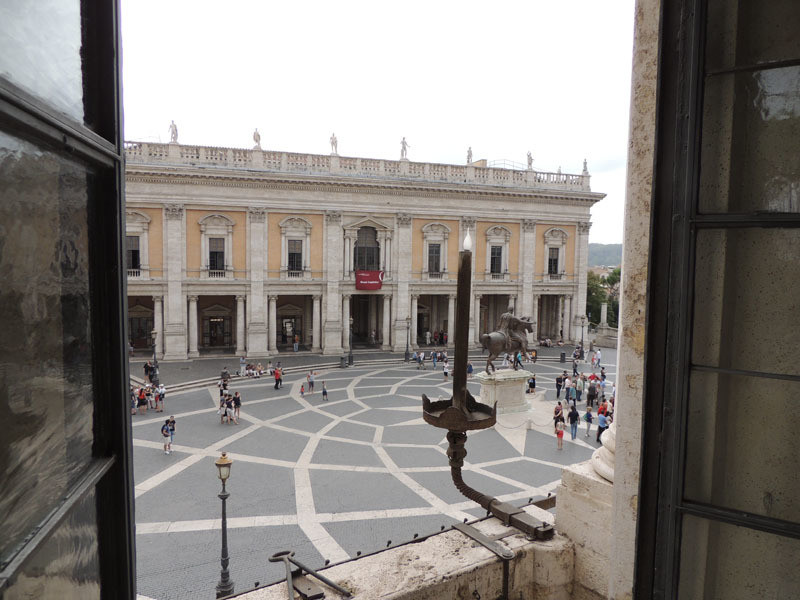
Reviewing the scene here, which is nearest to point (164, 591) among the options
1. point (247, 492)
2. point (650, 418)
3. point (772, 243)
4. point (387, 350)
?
point (247, 492)

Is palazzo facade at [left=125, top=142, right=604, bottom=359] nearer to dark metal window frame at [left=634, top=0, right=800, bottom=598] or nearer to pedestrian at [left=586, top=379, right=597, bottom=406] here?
pedestrian at [left=586, top=379, right=597, bottom=406]

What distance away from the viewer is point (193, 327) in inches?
1220

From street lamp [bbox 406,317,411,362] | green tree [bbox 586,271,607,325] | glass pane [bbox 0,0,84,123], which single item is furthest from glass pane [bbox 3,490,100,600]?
green tree [bbox 586,271,607,325]

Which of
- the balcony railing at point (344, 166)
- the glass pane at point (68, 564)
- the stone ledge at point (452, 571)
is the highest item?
the balcony railing at point (344, 166)

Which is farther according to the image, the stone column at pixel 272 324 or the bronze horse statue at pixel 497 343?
the stone column at pixel 272 324

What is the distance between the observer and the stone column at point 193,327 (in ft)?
101

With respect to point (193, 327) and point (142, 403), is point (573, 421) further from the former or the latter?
point (193, 327)

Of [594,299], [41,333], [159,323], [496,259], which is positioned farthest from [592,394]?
[594,299]

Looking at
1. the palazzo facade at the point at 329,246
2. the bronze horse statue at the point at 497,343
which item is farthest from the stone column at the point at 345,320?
the bronze horse statue at the point at 497,343

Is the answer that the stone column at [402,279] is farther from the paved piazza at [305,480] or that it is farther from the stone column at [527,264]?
the paved piazza at [305,480]

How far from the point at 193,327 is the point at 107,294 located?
31.6m

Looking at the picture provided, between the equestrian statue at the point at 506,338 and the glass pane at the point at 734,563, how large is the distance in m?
15.8

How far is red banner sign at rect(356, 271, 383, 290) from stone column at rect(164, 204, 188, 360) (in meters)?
10.7

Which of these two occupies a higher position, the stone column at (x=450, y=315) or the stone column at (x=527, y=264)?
the stone column at (x=527, y=264)
